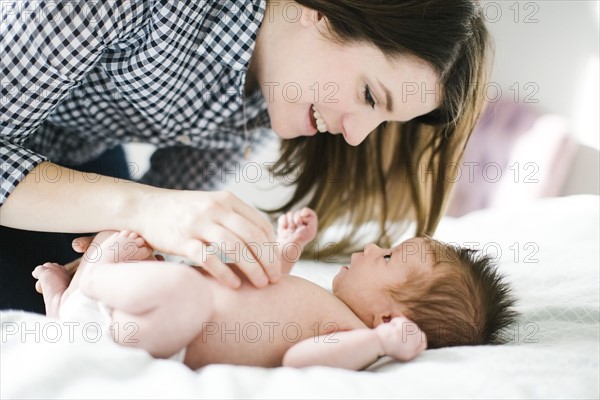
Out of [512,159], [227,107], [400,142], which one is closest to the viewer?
[227,107]

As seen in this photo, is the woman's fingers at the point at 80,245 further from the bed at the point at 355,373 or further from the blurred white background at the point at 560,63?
the blurred white background at the point at 560,63

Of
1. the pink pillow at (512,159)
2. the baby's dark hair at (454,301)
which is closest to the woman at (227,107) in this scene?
the baby's dark hair at (454,301)

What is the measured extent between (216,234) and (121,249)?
0.47ft

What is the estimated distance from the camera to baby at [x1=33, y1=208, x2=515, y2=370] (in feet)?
2.62

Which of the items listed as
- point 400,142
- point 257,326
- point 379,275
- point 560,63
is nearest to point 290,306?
point 257,326

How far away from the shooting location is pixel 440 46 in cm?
107

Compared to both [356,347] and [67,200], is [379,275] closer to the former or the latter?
[356,347]

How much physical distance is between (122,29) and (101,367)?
553mm

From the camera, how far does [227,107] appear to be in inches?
52.2

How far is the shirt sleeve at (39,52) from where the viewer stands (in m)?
0.94

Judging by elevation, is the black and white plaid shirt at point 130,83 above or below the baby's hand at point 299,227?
above

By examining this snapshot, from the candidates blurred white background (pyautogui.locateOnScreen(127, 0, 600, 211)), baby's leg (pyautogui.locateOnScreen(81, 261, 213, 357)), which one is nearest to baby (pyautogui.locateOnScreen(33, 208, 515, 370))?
baby's leg (pyautogui.locateOnScreen(81, 261, 213, 357))

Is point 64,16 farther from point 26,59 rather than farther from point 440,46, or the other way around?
point 440,46

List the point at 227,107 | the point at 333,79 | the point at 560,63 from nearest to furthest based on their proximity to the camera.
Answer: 1. the point at 333,79
2. the point at 227,107
3. the point at 560,63
